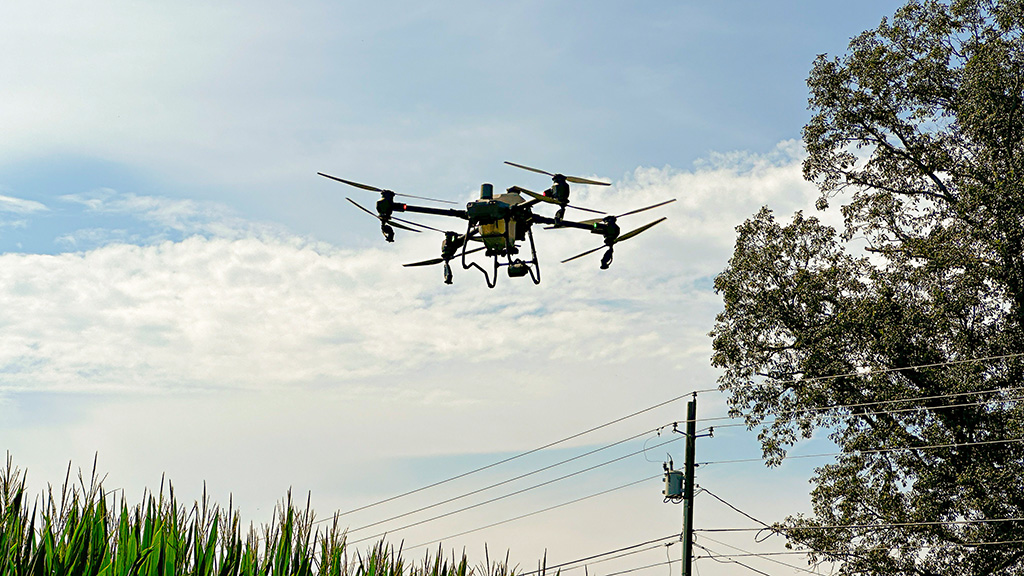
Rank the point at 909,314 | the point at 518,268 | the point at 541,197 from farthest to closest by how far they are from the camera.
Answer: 1. the point at 909,314
2. the point at 518,268
3. the point at 541,197

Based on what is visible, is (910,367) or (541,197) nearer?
(541,197)

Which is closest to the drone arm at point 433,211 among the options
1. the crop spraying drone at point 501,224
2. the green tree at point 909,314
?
the crop spraying drone at point 501,224

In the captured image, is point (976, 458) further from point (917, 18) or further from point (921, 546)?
point (917, 18)

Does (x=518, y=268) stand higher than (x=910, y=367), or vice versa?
(x=910, y=367)

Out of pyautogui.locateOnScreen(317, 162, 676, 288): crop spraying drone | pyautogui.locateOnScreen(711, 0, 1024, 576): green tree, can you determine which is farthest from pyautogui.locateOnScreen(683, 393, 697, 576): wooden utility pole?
pyautogui.locateOnScreen(317, 162, 676, 288): crop spraying drone

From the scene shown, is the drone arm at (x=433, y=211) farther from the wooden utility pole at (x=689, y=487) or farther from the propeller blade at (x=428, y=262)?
the wooden utility pole at (x=689, y=487)

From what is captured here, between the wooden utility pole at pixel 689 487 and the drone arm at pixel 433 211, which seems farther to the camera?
the wooden utility pole at pixel 689 487

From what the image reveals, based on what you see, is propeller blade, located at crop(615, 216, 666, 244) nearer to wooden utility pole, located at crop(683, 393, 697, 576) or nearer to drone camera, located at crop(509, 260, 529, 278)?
drone camera, located at crop(509, 260, 529, 278)

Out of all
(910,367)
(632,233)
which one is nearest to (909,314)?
(910,367)

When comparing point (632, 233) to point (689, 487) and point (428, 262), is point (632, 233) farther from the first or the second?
point (689, 487)

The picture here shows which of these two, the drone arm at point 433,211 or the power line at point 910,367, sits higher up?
the power line at point 910,367

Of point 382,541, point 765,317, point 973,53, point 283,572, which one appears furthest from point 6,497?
point 973,53
